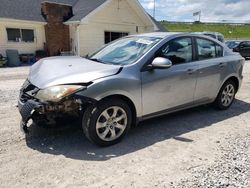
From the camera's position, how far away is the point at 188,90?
4.76m

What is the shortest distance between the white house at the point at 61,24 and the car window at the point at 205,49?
13.0 m

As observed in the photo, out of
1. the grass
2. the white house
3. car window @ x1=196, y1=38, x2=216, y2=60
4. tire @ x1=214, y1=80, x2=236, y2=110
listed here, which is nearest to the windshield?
car window @ x1=196, y1=38, x2=216, y2=60

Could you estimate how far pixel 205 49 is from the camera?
520cm

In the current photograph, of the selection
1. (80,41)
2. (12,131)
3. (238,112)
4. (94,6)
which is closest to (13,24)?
(80,41)

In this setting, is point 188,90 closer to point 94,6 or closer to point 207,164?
point 207,164

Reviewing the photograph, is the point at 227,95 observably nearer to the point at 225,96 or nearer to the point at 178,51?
the point at 225,96

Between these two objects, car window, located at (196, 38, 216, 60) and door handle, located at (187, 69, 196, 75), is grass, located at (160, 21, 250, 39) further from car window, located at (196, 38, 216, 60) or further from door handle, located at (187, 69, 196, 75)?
door handle, located at (187, 69, 196, 75)

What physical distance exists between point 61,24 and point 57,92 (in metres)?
16.2

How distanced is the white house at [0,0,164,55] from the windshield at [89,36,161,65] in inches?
504

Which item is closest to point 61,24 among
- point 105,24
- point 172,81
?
point 105,24

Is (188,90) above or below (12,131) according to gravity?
above

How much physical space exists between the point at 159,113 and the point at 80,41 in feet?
47.1

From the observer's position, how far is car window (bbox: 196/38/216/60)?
16.5 feet

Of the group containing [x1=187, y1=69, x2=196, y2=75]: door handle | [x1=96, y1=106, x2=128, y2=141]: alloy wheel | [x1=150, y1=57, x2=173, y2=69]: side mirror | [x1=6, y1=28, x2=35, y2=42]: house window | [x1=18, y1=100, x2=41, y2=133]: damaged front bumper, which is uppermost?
[x1=6, y1=28, x2=35, y2=42]: house window
